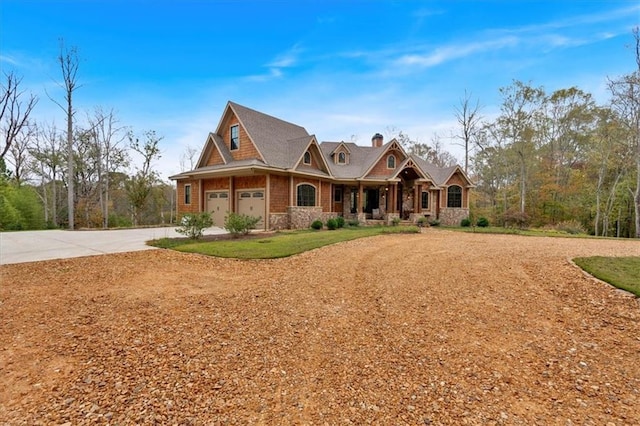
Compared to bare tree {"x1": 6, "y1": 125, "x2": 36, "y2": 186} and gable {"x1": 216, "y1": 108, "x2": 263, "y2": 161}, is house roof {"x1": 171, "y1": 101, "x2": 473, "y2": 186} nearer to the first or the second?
gable {"x1": 216, "y1": 108, "x2": 263, "y2": 161}

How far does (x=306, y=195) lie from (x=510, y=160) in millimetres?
22261

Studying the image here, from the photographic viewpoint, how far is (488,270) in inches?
269

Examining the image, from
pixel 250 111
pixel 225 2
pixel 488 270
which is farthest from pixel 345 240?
pixel 250 111

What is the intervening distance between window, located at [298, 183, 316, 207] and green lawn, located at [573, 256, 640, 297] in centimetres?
1298

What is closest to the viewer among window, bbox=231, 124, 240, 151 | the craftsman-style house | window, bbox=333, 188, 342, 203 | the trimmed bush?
the craftsman-style house

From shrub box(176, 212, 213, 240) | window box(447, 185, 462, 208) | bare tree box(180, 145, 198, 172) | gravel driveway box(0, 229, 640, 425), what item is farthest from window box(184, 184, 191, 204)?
window box(447, 185, 462, 208)

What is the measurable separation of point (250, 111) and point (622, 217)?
3038 cm

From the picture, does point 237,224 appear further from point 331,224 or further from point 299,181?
point 331,224

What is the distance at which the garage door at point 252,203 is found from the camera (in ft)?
52.6

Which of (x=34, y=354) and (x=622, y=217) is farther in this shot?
(x=622, y=217)

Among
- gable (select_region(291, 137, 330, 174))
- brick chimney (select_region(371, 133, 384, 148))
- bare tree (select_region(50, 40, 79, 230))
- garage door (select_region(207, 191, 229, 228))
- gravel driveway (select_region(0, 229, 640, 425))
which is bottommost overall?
gravel driveway (select_region(0, 229, 640, 425))

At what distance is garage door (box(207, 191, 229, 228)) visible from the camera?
58.6ft

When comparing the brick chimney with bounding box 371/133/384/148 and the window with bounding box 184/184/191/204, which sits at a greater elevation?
the brick chimney with bounding box 371/133/384/148

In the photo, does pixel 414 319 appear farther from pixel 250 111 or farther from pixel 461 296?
pixel 250 111
